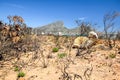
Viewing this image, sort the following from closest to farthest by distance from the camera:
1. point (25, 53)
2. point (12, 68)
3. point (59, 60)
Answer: point (12, 68) → point (59, 60) → point (25, 53)

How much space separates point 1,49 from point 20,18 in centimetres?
254

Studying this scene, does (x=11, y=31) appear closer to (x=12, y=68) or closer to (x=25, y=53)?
(x=25, y=53)

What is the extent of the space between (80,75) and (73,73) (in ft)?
0.92

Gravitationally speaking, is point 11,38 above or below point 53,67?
above

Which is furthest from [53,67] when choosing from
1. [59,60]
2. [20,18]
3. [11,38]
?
[20,18]

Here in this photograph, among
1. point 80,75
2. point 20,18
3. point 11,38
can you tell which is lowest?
point 80,75

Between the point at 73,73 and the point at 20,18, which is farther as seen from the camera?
the point at 20,18

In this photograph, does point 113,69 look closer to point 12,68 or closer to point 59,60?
point 59,60

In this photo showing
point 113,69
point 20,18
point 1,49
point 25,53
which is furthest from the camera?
point 20,18

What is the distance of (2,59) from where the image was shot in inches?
330

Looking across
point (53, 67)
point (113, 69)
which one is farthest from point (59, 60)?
point (113, 69)

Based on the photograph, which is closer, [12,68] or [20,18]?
[12,68]

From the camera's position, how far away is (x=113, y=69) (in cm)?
652

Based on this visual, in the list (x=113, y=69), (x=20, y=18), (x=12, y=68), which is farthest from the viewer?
(x=20, y=18)
